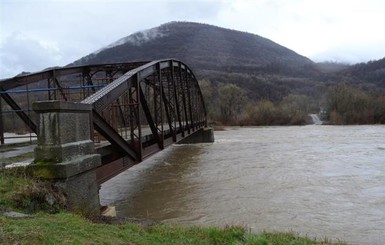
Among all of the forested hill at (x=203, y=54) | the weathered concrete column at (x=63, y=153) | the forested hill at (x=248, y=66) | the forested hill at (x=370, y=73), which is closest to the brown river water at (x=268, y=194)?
the weathered concrete column at (x=63, y=153)

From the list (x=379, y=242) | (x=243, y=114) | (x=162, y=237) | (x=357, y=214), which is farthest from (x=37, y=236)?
(x=243, y=114)

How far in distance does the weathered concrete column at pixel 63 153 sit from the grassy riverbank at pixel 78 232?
0.38m

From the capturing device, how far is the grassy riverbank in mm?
5066

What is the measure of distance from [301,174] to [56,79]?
1214cm

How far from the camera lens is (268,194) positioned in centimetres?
1420

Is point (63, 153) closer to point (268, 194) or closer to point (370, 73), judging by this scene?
point (268, 194)

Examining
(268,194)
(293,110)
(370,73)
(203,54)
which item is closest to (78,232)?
(268,194)

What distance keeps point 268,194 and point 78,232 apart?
31.8 ft

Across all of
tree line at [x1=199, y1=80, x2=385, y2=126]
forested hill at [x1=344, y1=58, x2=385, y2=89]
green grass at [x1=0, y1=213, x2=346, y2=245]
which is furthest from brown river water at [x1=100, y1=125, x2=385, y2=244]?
forested hill at [x1=344, y1=58, x2=385, y2=89]

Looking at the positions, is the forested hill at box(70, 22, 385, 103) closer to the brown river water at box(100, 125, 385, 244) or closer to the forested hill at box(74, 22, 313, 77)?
the forested hill at box(74, 22, 313, 77)

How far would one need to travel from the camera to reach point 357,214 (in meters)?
11.3

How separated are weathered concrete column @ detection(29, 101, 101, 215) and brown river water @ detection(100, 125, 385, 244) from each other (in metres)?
3.73

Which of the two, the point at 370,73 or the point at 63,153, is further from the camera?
the point at 370,73

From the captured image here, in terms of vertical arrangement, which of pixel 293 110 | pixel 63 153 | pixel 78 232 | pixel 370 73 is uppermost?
pixel 370 73
